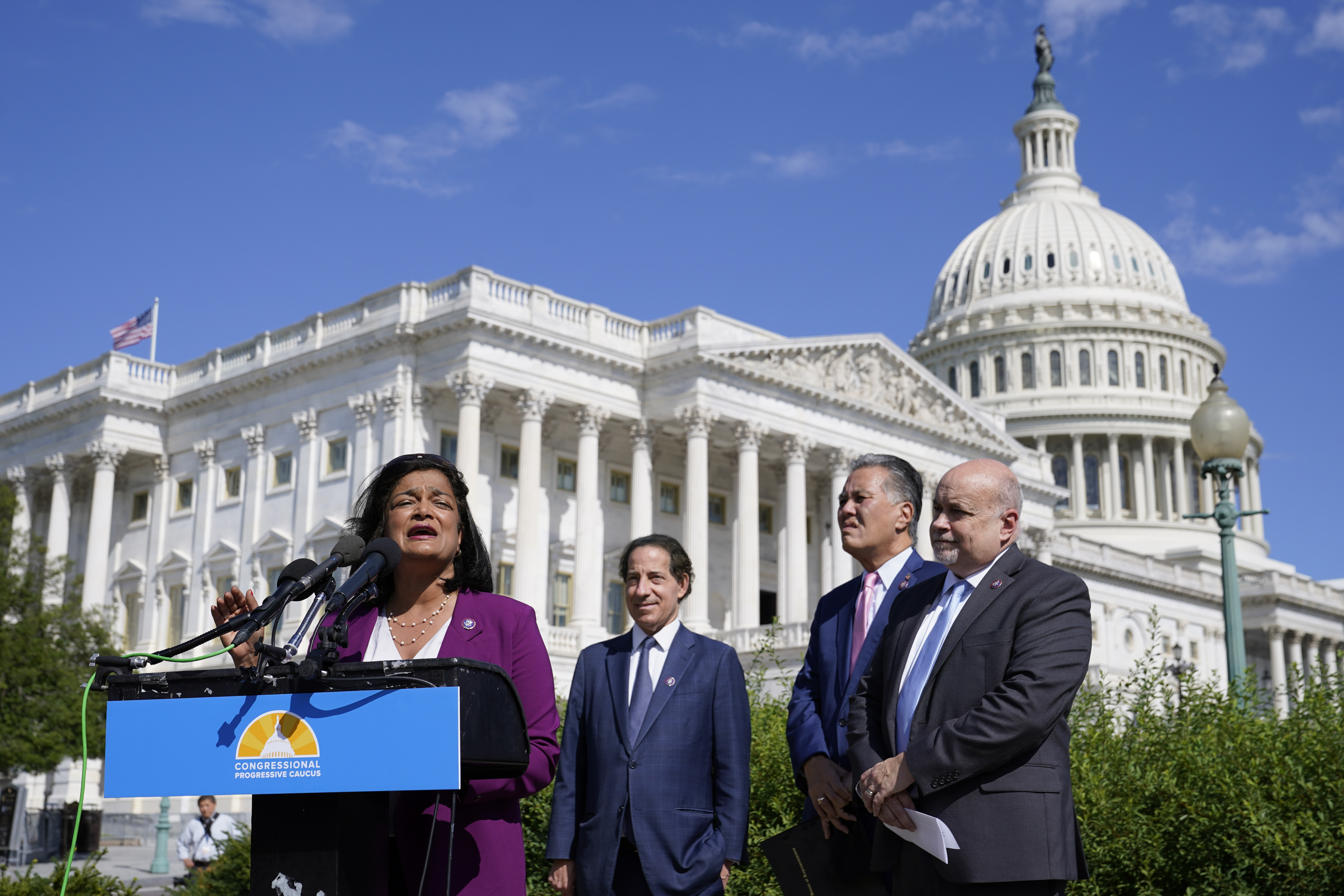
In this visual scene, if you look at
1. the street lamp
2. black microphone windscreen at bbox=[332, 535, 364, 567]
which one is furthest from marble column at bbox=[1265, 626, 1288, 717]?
black microphone windscreen at bbox=[332, 535, 364, 567]

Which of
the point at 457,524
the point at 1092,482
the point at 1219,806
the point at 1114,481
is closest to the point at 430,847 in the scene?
the point at 457,524

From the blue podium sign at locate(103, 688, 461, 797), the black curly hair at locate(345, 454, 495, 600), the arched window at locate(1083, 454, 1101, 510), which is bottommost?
the blue podium sign at locate(103, 688, 461, 797)

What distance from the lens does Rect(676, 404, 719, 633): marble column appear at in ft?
152

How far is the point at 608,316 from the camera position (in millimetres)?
47656

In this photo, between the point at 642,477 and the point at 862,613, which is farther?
the point at 642,477

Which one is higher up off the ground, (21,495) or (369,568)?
(21,495)

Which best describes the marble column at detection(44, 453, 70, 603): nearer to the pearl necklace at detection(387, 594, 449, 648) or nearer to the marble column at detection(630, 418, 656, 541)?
the marble column at detection(630, 418, 656, 541)

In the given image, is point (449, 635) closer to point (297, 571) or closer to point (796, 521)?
point (297, 571)

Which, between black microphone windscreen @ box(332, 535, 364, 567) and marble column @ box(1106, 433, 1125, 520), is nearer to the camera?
black microphone windscreen @ box(332, 535, 364, 567)

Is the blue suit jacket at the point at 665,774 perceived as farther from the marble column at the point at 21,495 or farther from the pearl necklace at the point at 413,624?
the marble column at the point at 21,495

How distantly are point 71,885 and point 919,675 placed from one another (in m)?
7.73

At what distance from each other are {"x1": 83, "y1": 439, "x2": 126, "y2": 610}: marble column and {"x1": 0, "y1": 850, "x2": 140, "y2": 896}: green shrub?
135ft

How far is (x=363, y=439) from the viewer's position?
148ft

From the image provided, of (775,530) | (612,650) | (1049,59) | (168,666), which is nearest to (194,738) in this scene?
(612,650)
